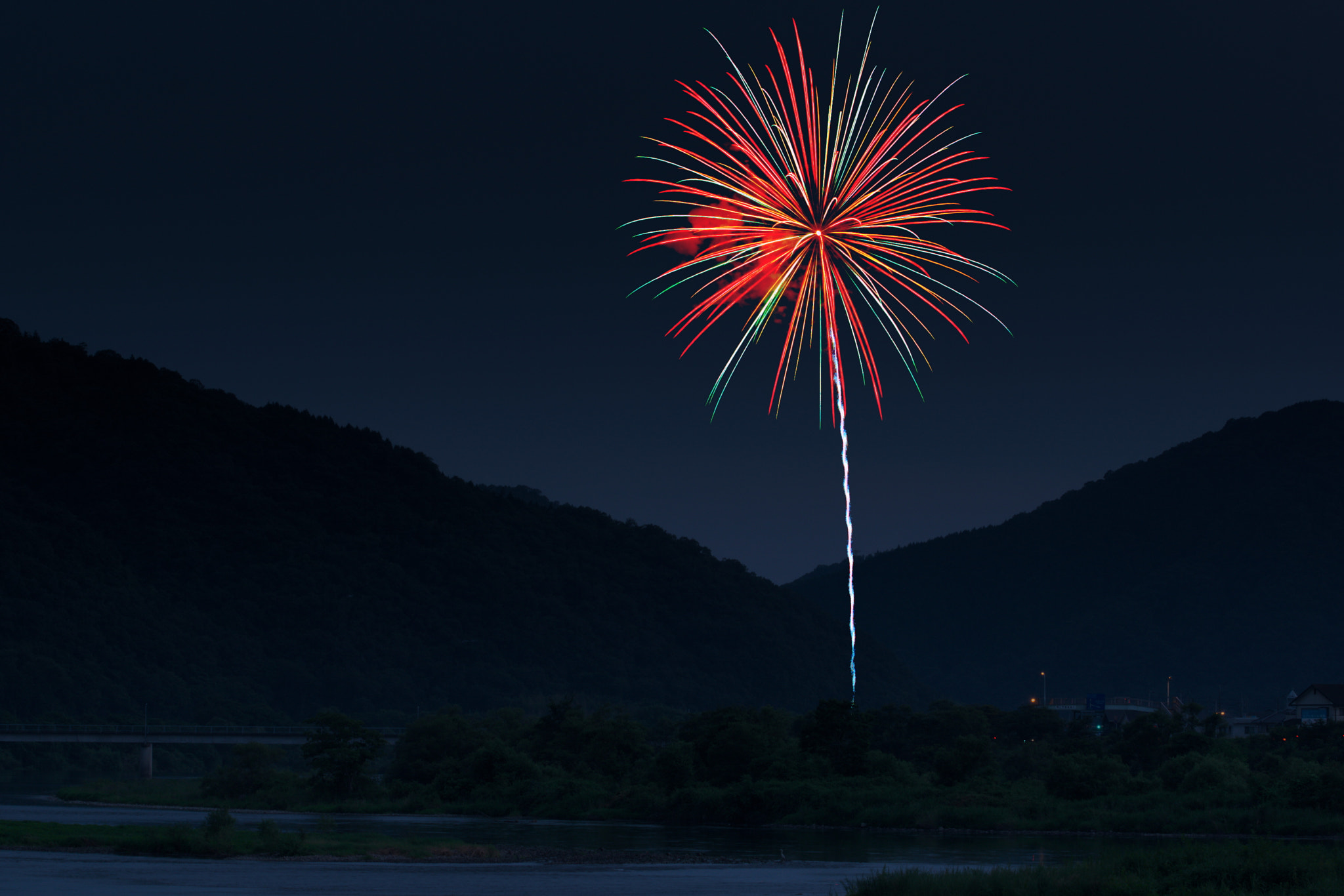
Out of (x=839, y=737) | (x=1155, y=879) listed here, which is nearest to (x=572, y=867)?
(x=1155, y=879)

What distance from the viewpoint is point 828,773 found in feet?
364

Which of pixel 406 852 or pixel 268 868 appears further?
pixel 406 852

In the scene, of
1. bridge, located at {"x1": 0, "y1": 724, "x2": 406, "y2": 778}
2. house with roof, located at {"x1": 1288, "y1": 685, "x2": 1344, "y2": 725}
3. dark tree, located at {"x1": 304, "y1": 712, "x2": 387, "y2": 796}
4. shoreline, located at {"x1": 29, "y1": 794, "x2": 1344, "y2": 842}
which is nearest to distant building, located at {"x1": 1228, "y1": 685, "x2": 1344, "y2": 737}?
house with roof, located at {"x1": 1288, "y1": 685, "x2": 1344, "y2": 725}

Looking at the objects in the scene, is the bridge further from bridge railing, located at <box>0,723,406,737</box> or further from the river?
the river

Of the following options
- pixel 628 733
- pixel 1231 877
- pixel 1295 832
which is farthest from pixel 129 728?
pixel 1231 877

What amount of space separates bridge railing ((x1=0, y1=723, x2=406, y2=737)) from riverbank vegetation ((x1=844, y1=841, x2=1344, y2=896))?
120 metres

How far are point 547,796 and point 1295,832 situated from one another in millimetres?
58483

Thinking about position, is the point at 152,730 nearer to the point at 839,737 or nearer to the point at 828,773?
the point at 839,737

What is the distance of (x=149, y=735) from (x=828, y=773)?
9443 centimetres

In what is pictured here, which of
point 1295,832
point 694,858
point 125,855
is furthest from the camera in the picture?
A: point 1295,832

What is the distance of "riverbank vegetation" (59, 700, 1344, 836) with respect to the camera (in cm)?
9206

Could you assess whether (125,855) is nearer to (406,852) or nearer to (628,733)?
(406,852)

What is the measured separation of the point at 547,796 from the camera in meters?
119

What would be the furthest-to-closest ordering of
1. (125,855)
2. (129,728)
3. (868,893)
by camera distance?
(129,728) → (125,855) → (868,893)
